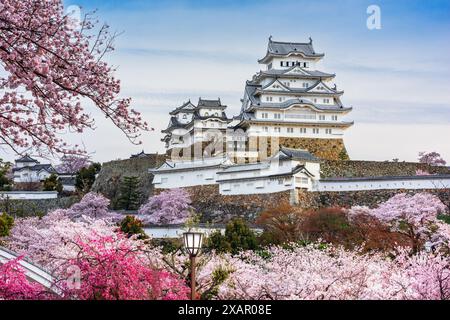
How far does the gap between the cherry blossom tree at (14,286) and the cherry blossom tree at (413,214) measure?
15834mm

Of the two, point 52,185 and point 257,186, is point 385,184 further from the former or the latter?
point 52,185

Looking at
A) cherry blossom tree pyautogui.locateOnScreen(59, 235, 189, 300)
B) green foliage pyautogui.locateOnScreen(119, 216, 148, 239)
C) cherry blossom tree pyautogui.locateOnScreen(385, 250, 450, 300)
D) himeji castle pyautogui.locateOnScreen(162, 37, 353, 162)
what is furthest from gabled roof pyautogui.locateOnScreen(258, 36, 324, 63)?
cherry blossom tree pyautogui.locateOnScreen(59, 235, 189, 300)

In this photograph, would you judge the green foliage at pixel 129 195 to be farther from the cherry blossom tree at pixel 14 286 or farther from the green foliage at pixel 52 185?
the cherry blossom tree at pixel 14 286

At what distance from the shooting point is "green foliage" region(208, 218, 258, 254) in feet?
71.0

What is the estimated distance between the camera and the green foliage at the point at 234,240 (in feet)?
71.0

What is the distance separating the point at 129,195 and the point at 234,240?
49.3 ft

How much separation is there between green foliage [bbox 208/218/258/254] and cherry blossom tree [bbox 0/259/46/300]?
43.6 feet

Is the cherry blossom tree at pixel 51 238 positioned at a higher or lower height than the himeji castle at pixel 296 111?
lower

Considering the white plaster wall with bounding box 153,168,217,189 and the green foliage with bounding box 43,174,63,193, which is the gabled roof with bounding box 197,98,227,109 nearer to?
the white plaster wall with bounding box 153,168,217,189

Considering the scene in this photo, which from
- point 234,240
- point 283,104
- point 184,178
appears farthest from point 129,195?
Result: point 234,240

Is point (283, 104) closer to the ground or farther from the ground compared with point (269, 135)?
farther from the ground

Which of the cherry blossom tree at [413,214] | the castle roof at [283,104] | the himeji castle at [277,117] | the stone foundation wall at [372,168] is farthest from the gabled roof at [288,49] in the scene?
the cherry blossom tree at [413,214]

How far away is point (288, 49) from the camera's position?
40.2 meters
